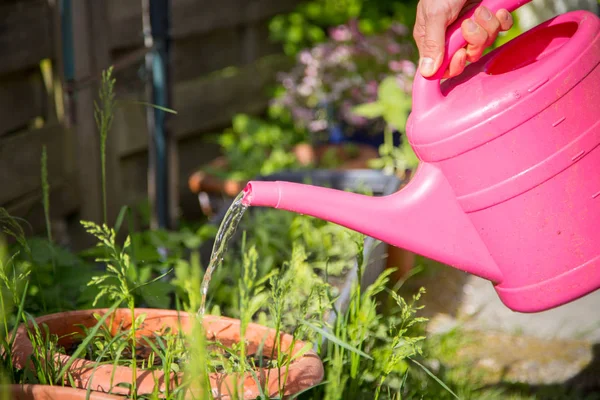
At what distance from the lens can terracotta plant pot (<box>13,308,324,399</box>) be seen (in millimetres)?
1174

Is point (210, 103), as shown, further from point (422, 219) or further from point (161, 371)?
point (161, 371)

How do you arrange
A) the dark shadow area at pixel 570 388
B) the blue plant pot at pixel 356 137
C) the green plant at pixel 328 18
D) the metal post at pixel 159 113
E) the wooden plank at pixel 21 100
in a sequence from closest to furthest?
the dark shadow area at pixel 570 388, the wooden plank at pixel 21 100, the metal post at pixel 159 113, the blue plant pot at pixel 356 137, the green plant at pixel 328 18

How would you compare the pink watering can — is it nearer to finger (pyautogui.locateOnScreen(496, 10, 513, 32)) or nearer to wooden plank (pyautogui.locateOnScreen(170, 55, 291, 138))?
finger (pyautogui.locateOnScreen(496, 10, 513, 32))

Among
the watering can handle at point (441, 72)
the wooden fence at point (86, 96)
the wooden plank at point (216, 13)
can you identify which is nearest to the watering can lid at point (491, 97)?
the watering can handle at point (441, 72)

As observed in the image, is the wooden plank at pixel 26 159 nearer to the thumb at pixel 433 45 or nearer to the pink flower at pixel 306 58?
the thumb at pixel 433 45

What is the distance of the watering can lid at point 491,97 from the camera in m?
1.25

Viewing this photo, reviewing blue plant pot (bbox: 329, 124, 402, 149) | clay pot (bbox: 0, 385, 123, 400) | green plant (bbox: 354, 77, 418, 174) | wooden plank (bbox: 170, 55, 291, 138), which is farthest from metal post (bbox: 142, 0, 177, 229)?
clay pot (bbox: 0, 385, 123, 400)

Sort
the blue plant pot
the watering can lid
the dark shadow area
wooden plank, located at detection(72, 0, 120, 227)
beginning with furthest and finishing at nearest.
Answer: the blue plant pot < wooden plank, located at detection(72, 0, 120, 227) < the dark shadow area < the watering can lid

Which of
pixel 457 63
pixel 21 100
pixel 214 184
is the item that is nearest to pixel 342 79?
pixel 214 184

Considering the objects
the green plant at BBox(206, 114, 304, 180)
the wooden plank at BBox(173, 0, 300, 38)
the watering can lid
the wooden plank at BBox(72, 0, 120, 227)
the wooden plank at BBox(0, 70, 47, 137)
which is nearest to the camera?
the watering can lid

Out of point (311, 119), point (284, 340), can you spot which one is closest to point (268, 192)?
point (284, 340)

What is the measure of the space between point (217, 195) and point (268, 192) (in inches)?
84.0

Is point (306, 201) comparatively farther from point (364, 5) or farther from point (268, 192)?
point (364, 5)

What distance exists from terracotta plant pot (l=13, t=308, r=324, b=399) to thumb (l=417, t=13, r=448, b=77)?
1.74 feet
